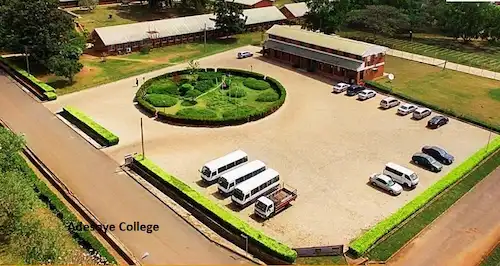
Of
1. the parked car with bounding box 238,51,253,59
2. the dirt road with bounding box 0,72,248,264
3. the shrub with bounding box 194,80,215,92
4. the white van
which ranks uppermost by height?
the parked car with bounding box 238,51,253,59

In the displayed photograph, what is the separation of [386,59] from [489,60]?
14.5 meters

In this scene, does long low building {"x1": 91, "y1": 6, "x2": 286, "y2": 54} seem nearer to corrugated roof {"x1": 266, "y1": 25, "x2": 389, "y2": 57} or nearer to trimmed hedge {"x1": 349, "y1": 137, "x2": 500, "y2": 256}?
corrugated roof {"x1": 266, "y1": 25, "x2": 389, "y2": 57}

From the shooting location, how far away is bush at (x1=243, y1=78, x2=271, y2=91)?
52500 mm

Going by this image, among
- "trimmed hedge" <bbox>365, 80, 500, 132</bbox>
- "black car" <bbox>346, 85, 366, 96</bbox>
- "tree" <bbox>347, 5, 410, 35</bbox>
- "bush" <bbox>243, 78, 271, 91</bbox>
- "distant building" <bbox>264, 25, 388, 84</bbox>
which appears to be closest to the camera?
"trimmed hedge" <bbox>365, 80, 500, 132</bbox>

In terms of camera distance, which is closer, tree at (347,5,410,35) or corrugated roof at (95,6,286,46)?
corrugated roof at (95,6,286,46)

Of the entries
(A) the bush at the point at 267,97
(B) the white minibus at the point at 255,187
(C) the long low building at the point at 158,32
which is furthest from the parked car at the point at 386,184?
(C) the long low building at the point at 158,32

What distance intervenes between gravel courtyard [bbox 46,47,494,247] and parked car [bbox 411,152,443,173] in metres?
0.60

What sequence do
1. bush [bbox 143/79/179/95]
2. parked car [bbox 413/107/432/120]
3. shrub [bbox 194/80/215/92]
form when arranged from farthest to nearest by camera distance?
shrub [bbox 194/80/215/92] → bush [bbox 143/79/179/95] → parked car [bbox 413/107/432/120]

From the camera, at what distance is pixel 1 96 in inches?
1959

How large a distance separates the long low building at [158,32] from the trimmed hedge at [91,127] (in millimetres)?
19374

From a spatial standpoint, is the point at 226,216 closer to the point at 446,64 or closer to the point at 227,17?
the point at 446,64

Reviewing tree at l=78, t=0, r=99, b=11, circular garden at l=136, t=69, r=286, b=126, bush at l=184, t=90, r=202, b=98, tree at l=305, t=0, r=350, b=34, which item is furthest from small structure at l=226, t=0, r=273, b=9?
bush at l=184, t=90, r=202, b=98

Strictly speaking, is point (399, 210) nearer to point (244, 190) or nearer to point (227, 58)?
point (244, 190)

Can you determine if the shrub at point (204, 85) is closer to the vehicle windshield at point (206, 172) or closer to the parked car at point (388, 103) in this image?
the vehicle windshield at point (206, 172)
